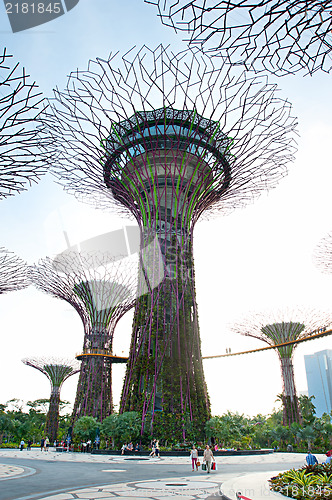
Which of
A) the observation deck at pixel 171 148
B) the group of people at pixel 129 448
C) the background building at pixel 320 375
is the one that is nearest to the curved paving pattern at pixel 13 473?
the group of people at pixel 129 448

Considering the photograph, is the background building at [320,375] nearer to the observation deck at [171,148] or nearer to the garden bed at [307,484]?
the observation deck at [171,148]

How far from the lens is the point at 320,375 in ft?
586

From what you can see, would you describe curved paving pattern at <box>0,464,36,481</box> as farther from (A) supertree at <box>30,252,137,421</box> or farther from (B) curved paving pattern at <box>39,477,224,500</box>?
(A) supertree at <box>30,252,137,421</box>

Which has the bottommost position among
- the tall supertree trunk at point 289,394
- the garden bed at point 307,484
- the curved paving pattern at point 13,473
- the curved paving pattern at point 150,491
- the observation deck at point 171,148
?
the curved paving pattern at point 13,473

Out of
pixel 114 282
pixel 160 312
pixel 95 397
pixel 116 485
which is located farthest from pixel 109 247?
pixel 116 485

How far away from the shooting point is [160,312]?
760 inches

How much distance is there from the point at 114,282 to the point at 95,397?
9.40 m

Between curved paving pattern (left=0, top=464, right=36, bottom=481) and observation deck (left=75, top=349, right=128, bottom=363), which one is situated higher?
observation deck (left=75, top=349, right=128, bottom=363)

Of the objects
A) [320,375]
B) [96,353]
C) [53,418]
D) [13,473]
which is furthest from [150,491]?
[320,375]

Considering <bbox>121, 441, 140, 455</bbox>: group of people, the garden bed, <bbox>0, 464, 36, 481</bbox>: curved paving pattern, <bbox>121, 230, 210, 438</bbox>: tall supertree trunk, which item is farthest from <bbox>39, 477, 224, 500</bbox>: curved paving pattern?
<bbox>121, 230, 210, 438</bbox>: tall supertree trunk

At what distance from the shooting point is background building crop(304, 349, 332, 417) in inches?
6560

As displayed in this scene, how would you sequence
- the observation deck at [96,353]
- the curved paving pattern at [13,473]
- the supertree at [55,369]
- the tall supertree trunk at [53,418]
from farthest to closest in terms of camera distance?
the supertree at [55,369]
the tall supertree trunk at [53,418]
the observation deck at [96,353]
the curved paving pattern at [13,473]

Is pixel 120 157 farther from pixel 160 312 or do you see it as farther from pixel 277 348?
pixel 277 348

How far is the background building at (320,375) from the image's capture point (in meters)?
167
